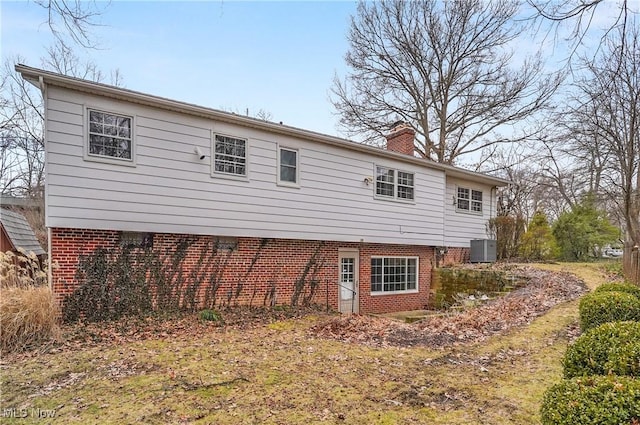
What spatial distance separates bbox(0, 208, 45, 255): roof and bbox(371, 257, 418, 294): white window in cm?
1036

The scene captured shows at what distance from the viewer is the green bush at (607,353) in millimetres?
2775

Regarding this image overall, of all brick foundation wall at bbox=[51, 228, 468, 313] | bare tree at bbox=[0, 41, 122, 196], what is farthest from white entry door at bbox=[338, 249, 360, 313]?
bare tree at bbox=[0, 41, 122, 196]

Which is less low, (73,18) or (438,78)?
(438,78)

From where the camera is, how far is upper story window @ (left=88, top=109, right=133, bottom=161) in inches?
299

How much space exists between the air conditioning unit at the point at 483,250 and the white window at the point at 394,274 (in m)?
3.48

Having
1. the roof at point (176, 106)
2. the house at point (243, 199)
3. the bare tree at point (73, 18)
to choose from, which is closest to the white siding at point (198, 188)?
the house at point (243, 199)

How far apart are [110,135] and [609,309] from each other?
9296mm

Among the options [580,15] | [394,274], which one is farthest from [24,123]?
[580,15]

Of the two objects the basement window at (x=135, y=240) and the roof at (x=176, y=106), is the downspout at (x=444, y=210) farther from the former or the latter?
the basement window at (x=135, y=240)

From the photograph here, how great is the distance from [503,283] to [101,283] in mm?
10837

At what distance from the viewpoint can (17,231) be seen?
12211 mm

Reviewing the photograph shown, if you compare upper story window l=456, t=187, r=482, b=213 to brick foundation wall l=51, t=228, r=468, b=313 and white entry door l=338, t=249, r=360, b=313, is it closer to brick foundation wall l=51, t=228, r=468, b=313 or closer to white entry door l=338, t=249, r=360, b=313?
brick foundation wall l=51, t=228, r=468, b=313

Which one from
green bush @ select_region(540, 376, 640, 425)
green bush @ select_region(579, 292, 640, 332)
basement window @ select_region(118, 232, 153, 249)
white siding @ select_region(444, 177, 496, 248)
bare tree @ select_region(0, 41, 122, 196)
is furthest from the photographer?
bare tree @ select_region(0, 41, 122, 196)

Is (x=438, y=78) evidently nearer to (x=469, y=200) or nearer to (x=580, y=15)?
(x=469, y=200)
